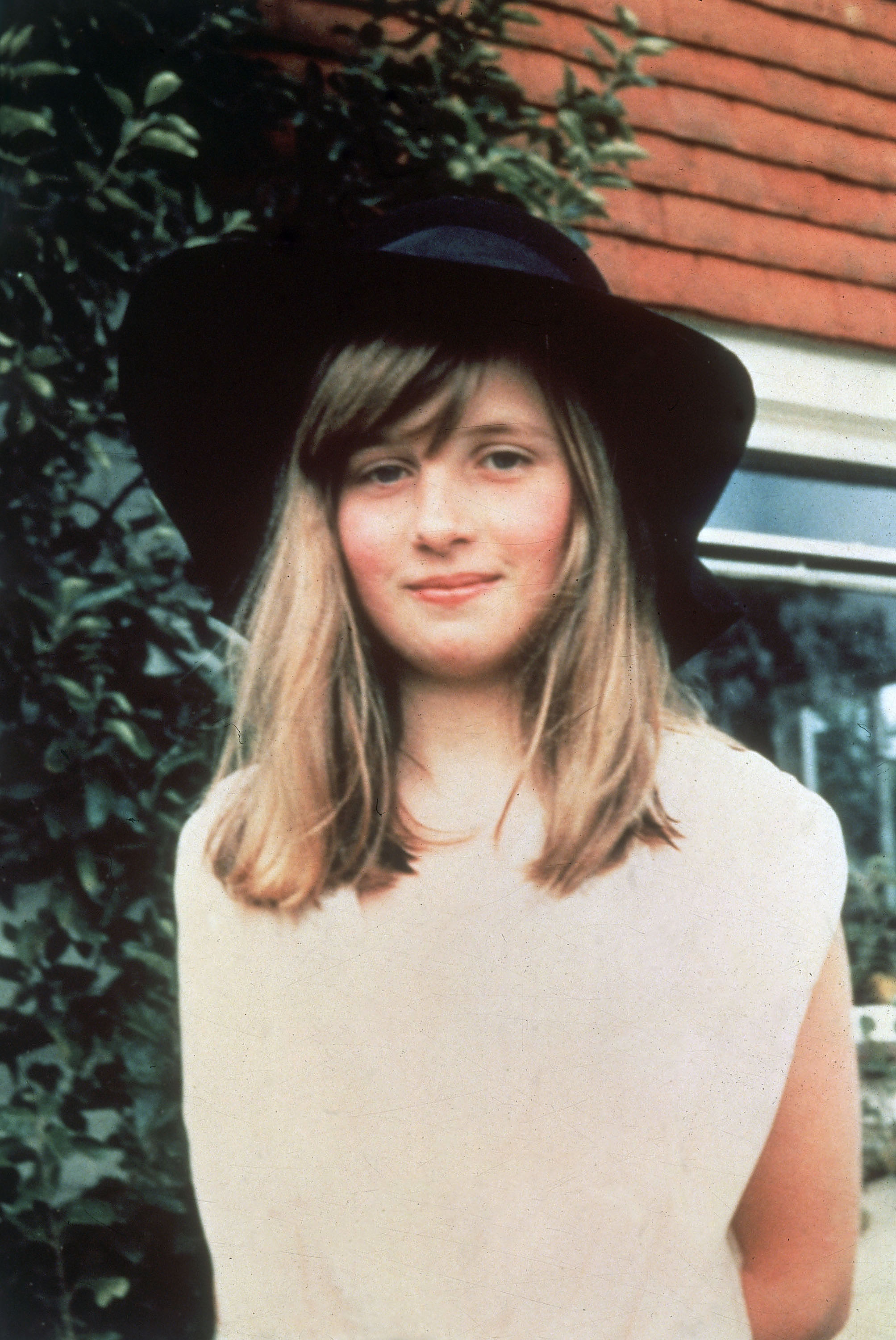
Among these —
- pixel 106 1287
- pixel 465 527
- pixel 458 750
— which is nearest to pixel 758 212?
pixel 465 527

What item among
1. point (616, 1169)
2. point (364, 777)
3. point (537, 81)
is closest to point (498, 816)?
point (364, 777)

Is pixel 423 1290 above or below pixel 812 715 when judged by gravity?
below

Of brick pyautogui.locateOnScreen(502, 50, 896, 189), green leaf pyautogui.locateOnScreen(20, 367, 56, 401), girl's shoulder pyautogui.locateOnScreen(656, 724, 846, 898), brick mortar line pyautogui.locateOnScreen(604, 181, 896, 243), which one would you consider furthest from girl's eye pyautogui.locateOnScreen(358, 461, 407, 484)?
brick pyautogui.locateOnScreen(502, 50, 896, 189)

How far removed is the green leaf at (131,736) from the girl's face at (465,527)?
0.39 metres

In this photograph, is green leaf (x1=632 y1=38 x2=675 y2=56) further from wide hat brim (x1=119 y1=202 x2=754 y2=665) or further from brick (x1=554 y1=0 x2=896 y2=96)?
wide hat brim (x1=119 y1=202 x2=754 y2=665)

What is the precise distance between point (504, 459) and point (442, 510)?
4.8 inches

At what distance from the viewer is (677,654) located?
6.07 ft

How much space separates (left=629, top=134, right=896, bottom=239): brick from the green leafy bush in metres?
0.78

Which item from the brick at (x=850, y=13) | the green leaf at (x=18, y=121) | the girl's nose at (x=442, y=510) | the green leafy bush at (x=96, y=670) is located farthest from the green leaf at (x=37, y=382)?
the brick at (x=850, y=13)

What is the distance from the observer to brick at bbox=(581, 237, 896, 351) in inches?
84.1

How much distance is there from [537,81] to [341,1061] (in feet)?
5.59

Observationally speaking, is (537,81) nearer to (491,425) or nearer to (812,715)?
(491,425)

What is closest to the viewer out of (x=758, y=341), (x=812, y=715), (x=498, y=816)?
(x=498, y=816)

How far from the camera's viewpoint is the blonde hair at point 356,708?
68.6 inches
